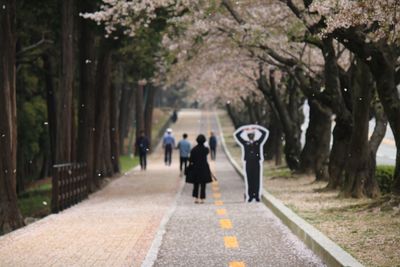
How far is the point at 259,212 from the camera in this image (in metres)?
19.3

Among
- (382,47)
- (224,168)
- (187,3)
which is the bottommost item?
(224,168)

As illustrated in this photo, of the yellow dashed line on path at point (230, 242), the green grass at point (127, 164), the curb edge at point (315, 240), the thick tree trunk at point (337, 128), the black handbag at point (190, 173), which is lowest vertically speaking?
the green grass at point (127, 164)

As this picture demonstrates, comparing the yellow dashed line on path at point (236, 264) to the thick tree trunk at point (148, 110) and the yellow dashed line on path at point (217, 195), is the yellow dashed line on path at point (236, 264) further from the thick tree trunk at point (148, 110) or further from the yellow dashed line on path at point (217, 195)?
the thick tree trunk at point (148, 110)

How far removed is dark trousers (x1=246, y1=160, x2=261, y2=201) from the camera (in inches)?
890

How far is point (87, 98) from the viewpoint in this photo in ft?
94.7

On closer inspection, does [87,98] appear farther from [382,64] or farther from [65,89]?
[382,64]

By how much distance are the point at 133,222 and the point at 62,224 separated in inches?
57.1

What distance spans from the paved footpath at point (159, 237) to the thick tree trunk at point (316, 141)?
21.9ft

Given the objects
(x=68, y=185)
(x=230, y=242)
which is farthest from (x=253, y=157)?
(x=230, y=242)

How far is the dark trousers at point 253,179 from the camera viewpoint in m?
22.6

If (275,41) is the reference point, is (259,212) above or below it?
below

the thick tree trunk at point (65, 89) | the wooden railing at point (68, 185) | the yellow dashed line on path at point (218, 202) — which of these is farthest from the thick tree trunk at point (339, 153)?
the thick tree trunk at point (65, 89)

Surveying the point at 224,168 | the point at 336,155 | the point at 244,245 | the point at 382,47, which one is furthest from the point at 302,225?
the point at 224,168

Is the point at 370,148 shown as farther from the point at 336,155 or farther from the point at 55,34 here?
the point at 55,34
